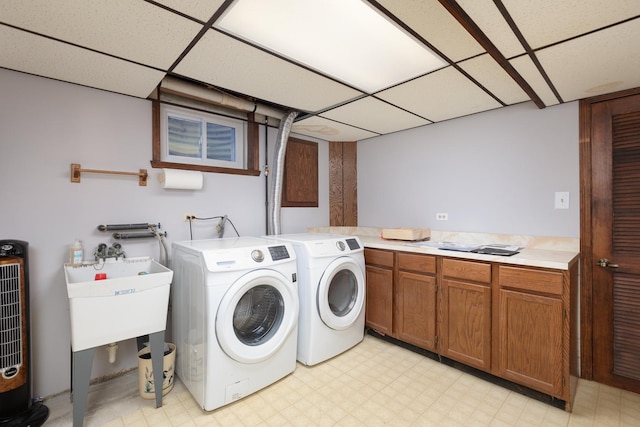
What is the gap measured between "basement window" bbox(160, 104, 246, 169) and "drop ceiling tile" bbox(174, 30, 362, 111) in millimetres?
656

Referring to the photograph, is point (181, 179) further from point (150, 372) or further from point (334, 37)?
point (334, 37)

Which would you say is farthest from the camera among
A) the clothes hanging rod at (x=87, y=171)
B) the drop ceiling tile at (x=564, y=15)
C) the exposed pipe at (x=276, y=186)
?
the exposed pipe at (x=276, y=186)

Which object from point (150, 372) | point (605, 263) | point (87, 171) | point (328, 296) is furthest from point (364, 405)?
point (87, 171)

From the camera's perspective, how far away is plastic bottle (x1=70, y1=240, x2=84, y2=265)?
1924mm

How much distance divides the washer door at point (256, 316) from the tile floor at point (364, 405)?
329 mm

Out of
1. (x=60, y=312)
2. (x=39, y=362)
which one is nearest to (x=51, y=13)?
(x=60, y=312)

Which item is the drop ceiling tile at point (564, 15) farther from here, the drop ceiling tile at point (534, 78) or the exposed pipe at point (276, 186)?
the exposed pipe at point (276, 186)

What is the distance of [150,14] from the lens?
130cm

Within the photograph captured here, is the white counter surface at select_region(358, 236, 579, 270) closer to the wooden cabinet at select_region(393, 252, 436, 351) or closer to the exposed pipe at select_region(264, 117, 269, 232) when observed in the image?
the wooden cabinet at select_region(393, 252, 436, 351)

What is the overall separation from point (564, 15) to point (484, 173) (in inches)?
60.0

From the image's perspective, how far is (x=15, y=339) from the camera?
1603 mm

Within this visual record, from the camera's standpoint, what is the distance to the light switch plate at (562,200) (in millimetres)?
2217

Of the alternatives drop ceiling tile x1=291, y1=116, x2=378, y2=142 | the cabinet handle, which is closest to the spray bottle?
drop ceiling tile x1=291, y1=116, x2=378, y2=142

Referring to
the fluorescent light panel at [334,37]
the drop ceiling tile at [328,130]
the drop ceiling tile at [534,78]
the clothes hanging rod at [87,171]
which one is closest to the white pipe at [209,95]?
the drop ceiling tile at [328,130]
